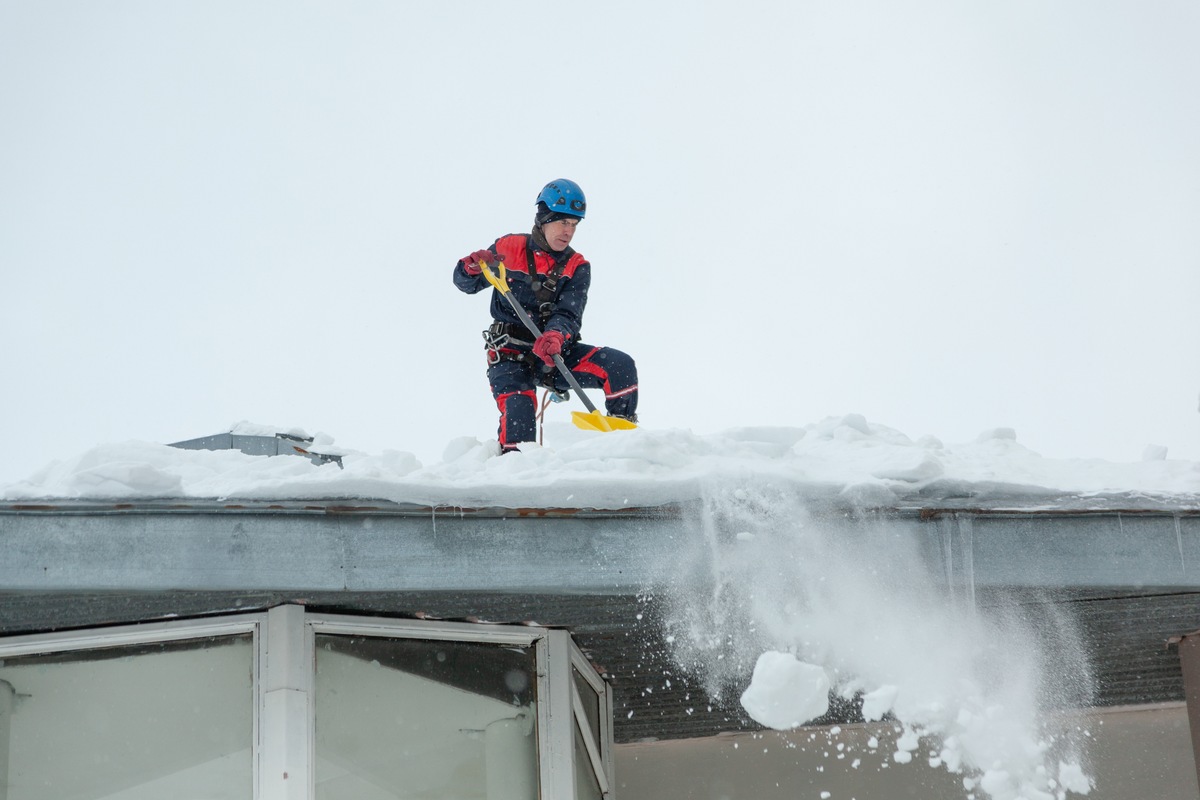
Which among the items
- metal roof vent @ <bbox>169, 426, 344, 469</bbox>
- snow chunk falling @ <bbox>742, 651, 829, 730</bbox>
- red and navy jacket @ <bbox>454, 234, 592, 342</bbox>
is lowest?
snow chunk falling @ <bbox>742, 651, 829, 730</bbox>

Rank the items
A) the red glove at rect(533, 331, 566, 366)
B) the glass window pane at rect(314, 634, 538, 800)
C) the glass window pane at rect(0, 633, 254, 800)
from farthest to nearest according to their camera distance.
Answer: the red glove at rect(533, 331, 566, 366) → the glass window pane at rect(314, 634, 538, 800) → the glass window pane at rect(0, 633, 254, 800)

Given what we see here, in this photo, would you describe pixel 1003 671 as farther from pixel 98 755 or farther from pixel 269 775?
pixel 98 755

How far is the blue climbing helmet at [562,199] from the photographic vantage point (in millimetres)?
6277

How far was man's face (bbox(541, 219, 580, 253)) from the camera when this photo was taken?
633 cm

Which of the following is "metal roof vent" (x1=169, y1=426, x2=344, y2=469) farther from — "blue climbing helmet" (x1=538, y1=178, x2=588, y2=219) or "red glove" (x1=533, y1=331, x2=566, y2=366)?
"blue climbing helmet" (x1=538, y1=178, x2=588, y2=219)

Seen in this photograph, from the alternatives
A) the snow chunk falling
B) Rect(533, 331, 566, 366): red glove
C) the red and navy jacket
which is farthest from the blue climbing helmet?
the snow chunk falling

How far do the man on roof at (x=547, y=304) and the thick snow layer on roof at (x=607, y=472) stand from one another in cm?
207

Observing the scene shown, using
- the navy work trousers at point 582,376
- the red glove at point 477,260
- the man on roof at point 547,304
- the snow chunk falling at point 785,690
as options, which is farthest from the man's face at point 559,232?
the snow chunk falling at point 785,690

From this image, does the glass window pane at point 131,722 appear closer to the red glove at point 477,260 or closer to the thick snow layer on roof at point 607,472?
the thick snow layer on roof at point 607,472

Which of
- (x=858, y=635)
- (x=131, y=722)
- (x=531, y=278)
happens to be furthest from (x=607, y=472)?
(x=531, y=278)

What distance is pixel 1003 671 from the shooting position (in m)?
4.12

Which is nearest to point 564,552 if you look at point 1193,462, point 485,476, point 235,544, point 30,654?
point 485,476

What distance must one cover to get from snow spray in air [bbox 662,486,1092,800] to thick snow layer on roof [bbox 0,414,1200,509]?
144 millimetres

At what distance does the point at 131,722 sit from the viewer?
3600 mm
